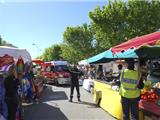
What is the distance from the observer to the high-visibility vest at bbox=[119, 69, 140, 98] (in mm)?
9125

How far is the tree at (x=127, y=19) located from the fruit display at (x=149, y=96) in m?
27.1

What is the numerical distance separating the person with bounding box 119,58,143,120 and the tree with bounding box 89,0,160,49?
27332mm

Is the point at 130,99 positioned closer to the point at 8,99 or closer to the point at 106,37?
the point at 8,99

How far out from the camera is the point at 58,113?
1391 cm

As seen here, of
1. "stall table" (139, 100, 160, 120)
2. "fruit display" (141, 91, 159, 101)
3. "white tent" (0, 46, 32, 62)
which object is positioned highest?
"white tent" (0, 46, 32, 62)

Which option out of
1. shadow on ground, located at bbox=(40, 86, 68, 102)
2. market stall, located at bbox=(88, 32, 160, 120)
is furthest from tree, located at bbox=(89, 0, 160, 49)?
market stall, located at bbox=(88, 32, 160, 120)

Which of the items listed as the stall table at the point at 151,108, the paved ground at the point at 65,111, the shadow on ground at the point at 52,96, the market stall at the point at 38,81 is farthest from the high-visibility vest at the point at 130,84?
the shadow on ground at the point at 52,96

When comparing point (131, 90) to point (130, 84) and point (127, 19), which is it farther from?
point (127, 19)

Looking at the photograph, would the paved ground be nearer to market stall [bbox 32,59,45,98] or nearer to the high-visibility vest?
market stall [bbox 32,59,45,98]

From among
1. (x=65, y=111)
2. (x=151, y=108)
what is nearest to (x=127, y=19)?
(x=65, y=111)

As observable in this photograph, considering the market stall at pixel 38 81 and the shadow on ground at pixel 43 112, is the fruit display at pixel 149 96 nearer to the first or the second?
the shadow on ground at pixel 43 112

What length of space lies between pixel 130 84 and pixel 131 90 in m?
0.15

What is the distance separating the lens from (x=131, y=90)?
9.16m

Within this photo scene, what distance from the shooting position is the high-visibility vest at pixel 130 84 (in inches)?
359
